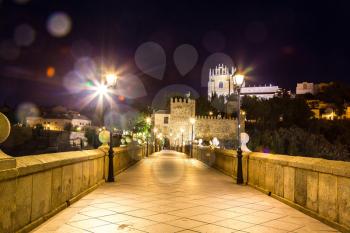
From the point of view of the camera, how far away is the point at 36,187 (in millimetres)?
6078

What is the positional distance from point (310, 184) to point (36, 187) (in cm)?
511

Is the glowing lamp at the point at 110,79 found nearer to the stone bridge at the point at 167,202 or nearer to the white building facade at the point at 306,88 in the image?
the stone bridge at the point at 167,202

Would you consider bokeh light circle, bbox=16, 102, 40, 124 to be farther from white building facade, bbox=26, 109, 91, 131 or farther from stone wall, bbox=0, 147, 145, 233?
stone wall, bbox=0, 147, 145, 233

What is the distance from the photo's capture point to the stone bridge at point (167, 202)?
571 centimetres

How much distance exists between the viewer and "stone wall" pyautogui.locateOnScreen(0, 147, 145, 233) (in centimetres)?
486

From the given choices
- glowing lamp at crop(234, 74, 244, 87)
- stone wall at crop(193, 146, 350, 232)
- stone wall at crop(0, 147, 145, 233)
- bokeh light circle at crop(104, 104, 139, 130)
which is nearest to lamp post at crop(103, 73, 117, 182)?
stone wall at crop(0, 147, 145, 233)

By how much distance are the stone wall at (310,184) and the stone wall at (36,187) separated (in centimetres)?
491

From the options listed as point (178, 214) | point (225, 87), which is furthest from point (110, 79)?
point (225, 87)

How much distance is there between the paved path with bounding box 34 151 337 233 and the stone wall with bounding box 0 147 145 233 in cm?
24

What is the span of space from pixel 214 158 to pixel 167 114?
68.5 meters

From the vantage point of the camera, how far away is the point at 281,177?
9.38 m

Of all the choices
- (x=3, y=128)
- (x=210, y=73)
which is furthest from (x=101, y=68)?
(x=210, y=73)

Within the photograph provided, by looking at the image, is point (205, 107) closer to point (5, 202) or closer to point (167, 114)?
point (167, 114)

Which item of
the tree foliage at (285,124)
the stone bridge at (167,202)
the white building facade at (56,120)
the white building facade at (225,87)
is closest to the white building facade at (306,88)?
the white building facade at (225,87)
